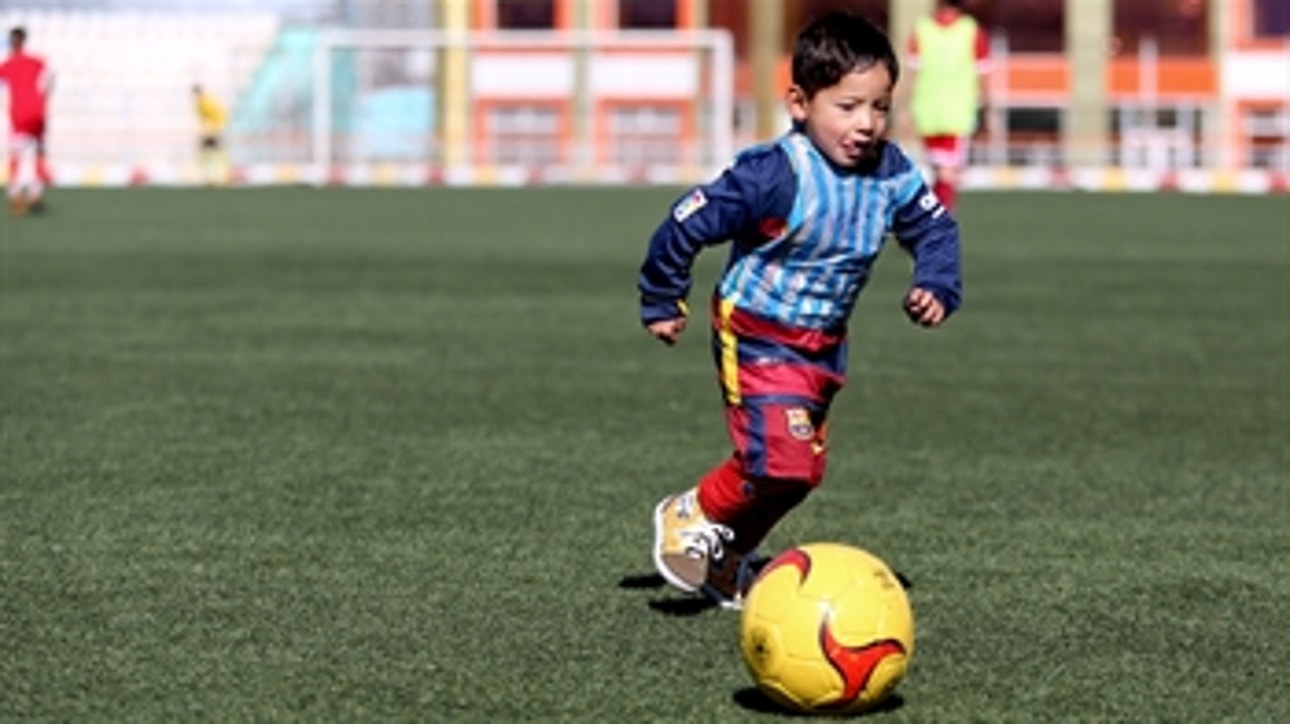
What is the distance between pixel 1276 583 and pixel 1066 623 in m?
0.91

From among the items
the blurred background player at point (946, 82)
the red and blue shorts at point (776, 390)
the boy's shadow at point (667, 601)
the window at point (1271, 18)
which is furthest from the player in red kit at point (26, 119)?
the window at point (1271, 18)

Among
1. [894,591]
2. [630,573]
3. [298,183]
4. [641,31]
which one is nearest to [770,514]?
[630,573]

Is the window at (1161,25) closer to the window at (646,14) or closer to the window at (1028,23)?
the window at (1028,23)

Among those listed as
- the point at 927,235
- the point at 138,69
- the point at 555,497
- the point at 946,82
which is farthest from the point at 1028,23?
the point at 927,235

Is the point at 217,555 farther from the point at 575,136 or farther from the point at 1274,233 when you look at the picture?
the point at 575,136

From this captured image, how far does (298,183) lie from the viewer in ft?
143

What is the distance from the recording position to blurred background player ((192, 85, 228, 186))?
43.4 metres

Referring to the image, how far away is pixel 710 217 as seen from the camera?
561cm

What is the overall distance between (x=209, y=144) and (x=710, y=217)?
39.9 m

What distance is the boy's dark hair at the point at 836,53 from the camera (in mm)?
5539

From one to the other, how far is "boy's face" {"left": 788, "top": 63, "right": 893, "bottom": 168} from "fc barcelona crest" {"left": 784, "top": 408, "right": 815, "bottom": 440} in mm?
634

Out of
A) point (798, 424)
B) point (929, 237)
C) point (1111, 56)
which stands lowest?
point (798, 424)

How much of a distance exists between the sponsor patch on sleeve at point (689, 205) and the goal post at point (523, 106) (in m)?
37.8

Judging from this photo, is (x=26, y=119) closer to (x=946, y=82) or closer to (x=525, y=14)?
(x=946, y=82)
